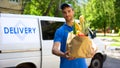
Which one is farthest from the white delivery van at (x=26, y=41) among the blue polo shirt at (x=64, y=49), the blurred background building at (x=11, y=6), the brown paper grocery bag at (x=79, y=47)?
the blurred background building at (x=11, y=6)

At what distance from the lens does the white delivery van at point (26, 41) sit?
771 centimetres

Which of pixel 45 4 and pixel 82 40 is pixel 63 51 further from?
pixel 45 4

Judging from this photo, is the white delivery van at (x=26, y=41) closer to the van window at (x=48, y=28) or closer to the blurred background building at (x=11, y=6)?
the van window at (x=48, y=28)

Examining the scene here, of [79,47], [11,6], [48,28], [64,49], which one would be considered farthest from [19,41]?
[11,6]

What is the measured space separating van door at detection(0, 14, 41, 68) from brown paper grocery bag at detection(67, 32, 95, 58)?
4.42 m

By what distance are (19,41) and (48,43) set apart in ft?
3.23

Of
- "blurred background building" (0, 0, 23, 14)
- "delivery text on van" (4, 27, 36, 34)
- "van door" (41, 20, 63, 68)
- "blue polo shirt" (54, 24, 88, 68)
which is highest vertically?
"blue polo shirt" (54, 24, 88, 68)

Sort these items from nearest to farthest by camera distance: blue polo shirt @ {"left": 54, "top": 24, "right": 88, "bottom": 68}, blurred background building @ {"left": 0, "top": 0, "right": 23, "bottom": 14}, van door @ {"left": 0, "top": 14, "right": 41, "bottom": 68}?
blue polo shirt @ {"left": 54, "top": 24, "right": 88, "bottom": 68}
van door @ {"left": 0, "top": 14, "right": 41, "bottom": 68}
blurred background building @ {"left": 0, "top": 0, "right": 23, "bottom": 14}

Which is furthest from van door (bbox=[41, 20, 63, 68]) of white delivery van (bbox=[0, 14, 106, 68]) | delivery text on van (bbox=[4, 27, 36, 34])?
delivery text on van (bbox=[4, 27, 36, 34])

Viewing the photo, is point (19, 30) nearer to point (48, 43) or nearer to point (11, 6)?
point (48, 43)

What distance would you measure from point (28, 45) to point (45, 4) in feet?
74.4

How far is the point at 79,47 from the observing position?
3.40m

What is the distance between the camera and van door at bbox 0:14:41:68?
768 centimetres

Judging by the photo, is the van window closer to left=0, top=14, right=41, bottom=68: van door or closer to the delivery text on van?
left=0, top=14, right=41, bottom=68: van door
